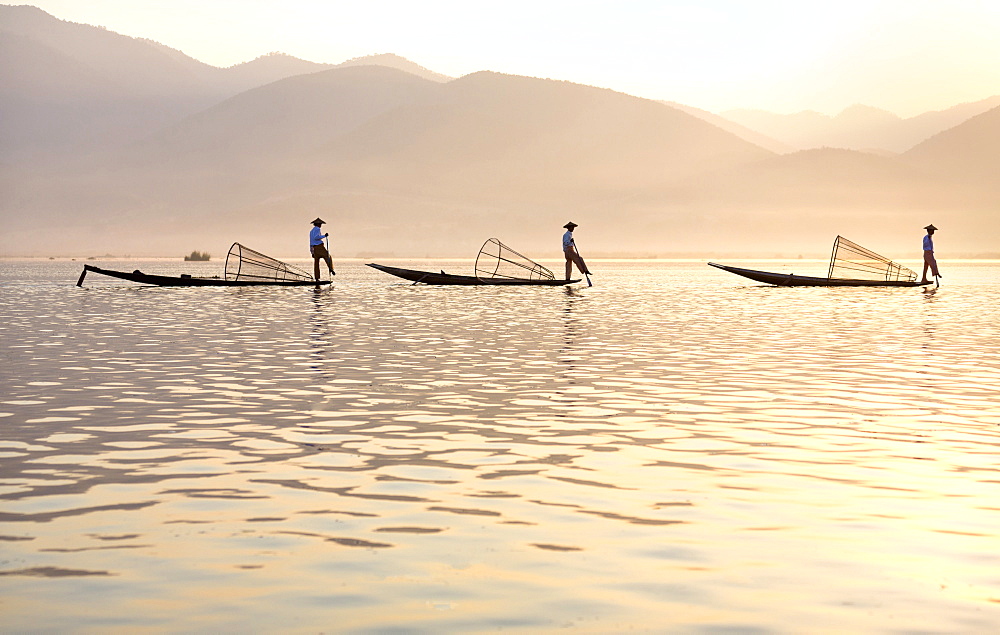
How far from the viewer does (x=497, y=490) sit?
986 centimetres

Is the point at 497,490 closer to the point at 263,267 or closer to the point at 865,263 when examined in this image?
the point at 865,263

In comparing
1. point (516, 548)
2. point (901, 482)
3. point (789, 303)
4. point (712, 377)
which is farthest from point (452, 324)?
point (516, 548)

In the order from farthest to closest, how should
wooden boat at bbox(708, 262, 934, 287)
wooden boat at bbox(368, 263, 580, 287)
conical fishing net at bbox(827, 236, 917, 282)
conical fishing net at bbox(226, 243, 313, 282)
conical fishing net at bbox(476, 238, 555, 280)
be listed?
wooden boat at bbox(708, 262, 934, 287) → wooden boat at bbox(368, 263, 580, 287) → conical fishing net at bbox(827, 236, 917, 282) → conical fishing net at bbox(226, 243, 313, 282) → conical fishing net at bbox(476, 238, 555, 280)

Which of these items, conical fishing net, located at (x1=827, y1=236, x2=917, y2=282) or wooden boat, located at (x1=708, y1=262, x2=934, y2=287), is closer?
conical fishing net, located at (x1=827, y1=236, x2=917, y2=282)

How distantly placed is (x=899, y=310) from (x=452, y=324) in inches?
560

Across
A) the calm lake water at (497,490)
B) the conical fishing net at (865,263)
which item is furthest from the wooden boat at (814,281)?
the calm lake water at (497,490)

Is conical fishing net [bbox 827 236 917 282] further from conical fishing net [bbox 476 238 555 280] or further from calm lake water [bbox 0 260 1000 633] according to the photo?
calm lake water [bbox 0 260 1000 633]

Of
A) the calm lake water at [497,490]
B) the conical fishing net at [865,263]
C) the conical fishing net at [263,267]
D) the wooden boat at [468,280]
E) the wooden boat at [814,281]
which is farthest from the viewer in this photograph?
the wooden boat at [814,281]

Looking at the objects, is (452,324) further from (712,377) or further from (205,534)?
(205,534)

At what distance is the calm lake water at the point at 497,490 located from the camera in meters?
6.89

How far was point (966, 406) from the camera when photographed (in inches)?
592

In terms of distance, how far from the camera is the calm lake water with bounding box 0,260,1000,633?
22.6ft

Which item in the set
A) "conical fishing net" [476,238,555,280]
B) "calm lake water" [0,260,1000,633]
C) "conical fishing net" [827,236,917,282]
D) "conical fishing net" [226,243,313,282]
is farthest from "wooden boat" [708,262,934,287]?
"calm lake water" [0,260,1000,633]

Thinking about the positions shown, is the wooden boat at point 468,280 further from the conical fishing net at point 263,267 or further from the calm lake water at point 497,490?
the calm lake water at point 497,490
